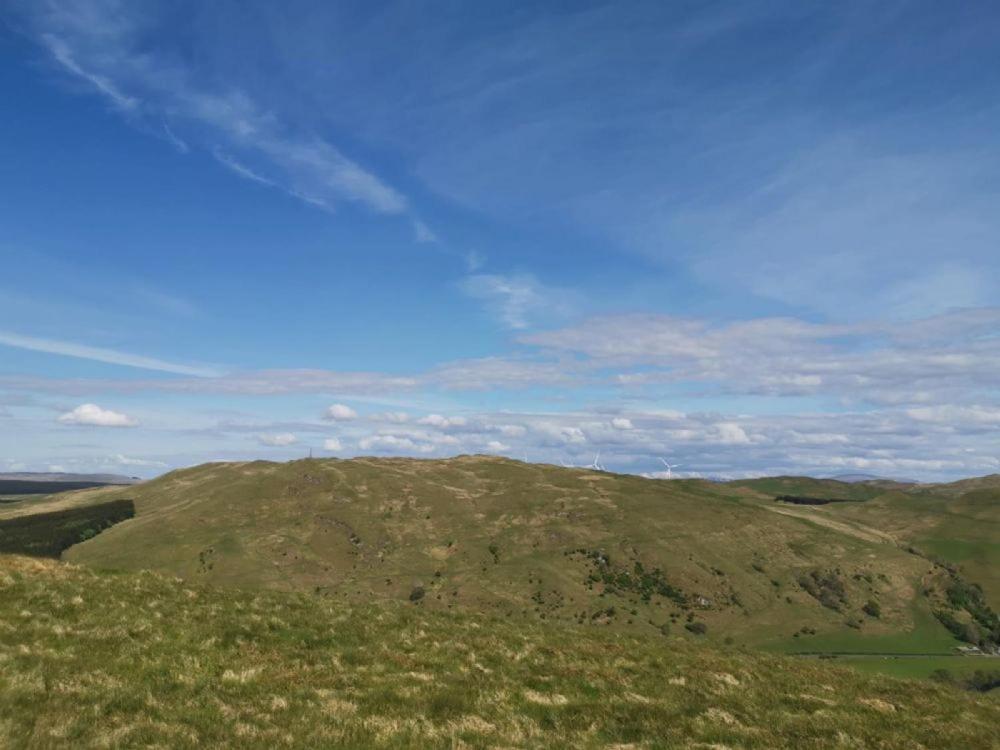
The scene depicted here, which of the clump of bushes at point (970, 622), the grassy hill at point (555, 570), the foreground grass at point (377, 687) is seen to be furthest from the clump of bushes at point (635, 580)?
the foreground grass at point (377, 687)

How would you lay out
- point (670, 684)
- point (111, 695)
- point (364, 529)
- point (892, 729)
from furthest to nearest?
point (364, 529)
point (670, 684)
point (892, 729)
point (111, 695)

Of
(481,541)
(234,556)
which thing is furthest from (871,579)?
(234,556)

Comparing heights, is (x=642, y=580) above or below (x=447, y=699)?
below

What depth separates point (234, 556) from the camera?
160 meters

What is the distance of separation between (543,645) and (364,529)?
171 metres

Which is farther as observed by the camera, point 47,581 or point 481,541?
point 481,541

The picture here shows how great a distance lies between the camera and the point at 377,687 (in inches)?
631

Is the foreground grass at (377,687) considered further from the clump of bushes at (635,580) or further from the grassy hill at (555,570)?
the clump of bushes at (635,580)

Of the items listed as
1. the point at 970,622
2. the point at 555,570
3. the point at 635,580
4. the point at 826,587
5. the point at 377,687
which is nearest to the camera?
the point at 377,687

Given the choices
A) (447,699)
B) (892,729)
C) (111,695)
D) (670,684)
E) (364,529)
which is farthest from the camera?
(364,529)

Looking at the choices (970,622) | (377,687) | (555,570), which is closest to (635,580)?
(555,570)

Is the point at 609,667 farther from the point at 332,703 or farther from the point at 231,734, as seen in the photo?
the point at 231,734

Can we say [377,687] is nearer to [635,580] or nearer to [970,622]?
[635,580]

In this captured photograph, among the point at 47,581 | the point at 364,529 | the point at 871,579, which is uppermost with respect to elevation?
the point at 47,581
